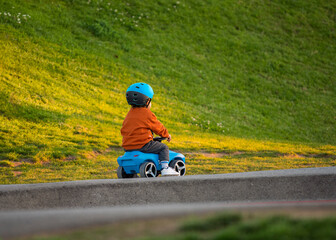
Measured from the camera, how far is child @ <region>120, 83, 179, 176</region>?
727cm

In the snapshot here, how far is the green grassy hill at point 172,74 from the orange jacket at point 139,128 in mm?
3780

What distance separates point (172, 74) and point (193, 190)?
1857cm

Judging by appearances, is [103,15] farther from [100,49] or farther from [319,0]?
[319,0]

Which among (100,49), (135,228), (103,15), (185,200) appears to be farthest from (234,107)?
(135,228)

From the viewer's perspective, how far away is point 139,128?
7289mm

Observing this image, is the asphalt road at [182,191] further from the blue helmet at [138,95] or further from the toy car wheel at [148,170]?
the blue helmet at [138,95]

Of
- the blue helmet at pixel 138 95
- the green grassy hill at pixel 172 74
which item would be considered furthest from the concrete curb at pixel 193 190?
the green grassy hill at pixel 172 74

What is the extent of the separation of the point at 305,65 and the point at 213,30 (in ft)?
21.4

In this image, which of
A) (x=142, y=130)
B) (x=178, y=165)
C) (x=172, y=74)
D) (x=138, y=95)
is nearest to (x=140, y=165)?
(x=142, y=130)

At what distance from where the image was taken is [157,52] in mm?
25469

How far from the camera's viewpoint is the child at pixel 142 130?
7273 millimetres

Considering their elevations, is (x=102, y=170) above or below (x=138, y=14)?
below

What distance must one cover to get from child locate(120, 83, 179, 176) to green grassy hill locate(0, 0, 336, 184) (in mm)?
3827

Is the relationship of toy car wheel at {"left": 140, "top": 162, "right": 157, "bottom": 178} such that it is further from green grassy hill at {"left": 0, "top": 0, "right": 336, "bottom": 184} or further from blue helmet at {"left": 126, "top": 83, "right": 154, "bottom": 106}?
green grassy hill at {"left": 0, "top": 0, "right": 336, "bottom": 184}
